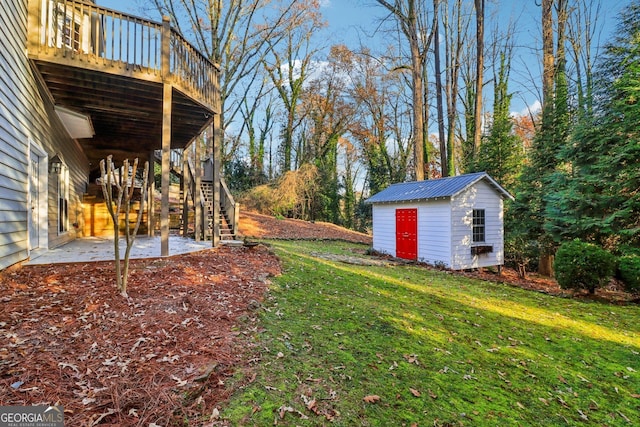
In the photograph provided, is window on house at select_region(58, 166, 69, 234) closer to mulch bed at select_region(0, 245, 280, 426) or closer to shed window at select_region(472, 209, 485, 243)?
mulch bed at select_region(0, 245, 280, 426)

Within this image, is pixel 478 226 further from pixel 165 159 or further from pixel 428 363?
pixel 165 159

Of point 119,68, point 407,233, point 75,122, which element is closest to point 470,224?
point 407,233

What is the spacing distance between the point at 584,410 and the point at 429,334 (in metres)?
1.68

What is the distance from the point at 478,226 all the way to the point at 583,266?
12.6 feet

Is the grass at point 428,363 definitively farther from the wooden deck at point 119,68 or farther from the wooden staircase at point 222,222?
the wooden deck at point 119,68

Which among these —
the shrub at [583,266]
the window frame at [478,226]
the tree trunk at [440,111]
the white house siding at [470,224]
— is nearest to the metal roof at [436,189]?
the white house siding at [470,224]

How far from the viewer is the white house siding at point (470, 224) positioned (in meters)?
10.6

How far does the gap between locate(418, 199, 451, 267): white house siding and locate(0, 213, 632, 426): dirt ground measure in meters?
7.35

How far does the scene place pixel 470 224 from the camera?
1094cm

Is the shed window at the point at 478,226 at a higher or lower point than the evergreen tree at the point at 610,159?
lower

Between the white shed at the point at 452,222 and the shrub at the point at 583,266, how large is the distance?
310 centimetres

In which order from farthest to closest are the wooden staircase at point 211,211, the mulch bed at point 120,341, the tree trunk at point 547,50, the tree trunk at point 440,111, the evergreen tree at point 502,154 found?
the tree trunk at point 440,111
the evergreen tree at point 502,154
the tree trunk at point 547,50
the wooden staircase at point 211,211
the mulch bed at point 120,341

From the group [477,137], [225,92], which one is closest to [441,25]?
[477,137]

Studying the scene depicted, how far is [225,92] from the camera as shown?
671 inches
